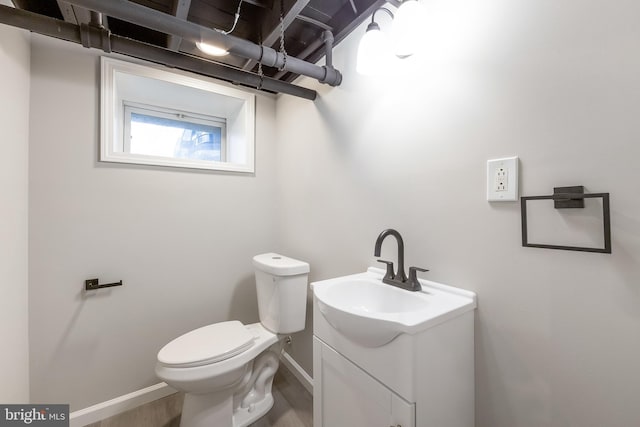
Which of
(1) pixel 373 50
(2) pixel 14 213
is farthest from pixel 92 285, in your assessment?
(1) pixel 373 50

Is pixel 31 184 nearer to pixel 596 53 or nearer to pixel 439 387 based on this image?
pixel 439 387

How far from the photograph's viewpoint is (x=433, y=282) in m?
1.03

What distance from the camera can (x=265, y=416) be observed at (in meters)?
1.51

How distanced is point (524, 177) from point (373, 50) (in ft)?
2.49

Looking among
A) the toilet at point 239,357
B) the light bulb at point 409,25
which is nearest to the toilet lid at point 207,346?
the toilet at point 239,357

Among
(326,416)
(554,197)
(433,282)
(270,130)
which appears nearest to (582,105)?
(554,197)

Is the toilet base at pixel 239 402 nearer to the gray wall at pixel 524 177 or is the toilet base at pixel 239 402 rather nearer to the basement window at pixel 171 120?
the gray wall at pixel 524 177

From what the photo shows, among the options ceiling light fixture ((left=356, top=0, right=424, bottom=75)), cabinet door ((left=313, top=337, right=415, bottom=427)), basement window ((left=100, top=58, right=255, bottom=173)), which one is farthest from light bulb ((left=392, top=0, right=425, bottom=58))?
basement window ((left=100, top=58, right=255, bottom=173))

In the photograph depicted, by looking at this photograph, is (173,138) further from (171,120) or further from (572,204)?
(572,204)

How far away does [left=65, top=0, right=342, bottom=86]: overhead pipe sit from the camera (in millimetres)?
927

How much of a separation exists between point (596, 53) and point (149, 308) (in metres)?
2.31

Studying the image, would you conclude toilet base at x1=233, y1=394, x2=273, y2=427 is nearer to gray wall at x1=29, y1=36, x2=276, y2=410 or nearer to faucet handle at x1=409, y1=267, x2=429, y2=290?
gray wall at x1=29, y1=36, x2=276, y2=410

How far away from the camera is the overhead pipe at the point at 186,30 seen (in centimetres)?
93

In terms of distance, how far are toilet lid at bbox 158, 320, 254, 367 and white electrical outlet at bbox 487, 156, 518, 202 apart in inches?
52.7
